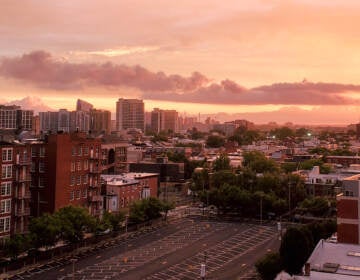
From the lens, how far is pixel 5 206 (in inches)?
2010

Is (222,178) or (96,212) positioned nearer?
(96,212)

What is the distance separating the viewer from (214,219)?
76000mm

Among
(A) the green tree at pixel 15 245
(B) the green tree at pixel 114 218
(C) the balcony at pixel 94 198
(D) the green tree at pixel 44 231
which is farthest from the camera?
(C) the balcony at pixel 94 198

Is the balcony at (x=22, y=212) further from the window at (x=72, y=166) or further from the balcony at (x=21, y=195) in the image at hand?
the window at (x=72, y=166)

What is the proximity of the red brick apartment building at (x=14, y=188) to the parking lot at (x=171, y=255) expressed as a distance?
20.7ft

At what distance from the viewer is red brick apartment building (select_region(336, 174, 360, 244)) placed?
44000mm

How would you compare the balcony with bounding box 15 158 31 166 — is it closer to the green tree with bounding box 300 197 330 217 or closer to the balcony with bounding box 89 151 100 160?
the balcony with bounding box 89 151 100 160

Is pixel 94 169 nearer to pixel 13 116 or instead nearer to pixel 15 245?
pixel 15 245

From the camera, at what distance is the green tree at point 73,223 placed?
5134 cm

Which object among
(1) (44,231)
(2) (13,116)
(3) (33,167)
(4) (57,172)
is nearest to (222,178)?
(4) (57,172)

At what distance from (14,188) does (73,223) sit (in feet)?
21.8

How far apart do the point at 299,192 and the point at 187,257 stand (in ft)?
113

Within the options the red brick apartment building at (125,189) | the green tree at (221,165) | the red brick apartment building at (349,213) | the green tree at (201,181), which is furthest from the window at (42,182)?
the green tree at (221,165)

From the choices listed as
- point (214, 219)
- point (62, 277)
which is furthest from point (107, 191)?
point (62, 277)
